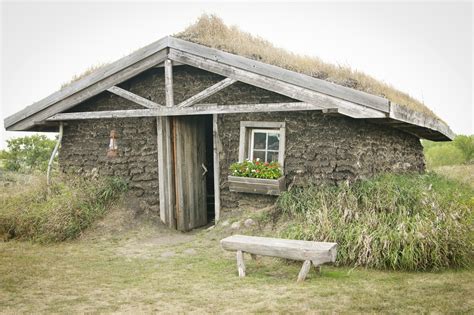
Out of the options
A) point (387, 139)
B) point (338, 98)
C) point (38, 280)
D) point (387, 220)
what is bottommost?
point (38, 280)

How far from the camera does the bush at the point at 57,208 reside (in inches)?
343

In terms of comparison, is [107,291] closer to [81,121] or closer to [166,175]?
[166,175]

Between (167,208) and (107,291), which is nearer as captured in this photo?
(107,291)

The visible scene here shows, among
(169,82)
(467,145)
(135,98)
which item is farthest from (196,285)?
(467,145)

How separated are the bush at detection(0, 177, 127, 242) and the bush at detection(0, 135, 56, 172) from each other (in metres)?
8.66

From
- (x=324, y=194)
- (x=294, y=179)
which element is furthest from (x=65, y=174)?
(x=324, y=194)

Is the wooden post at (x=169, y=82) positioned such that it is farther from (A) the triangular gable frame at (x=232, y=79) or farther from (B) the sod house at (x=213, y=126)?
(A) the triangular gable frame at (x=232, y=79)

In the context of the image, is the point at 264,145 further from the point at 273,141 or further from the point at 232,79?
the point at 232,79

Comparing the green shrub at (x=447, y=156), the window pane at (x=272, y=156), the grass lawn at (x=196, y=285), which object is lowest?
the grass lawn at (x=196, y=285)

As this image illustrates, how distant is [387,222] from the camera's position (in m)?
6.86

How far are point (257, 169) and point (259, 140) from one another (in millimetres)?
773

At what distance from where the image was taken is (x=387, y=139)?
9164mm

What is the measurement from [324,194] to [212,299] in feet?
11.8

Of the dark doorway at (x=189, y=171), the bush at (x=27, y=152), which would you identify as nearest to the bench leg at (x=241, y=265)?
the dark doorway at (x=189, y=171)
